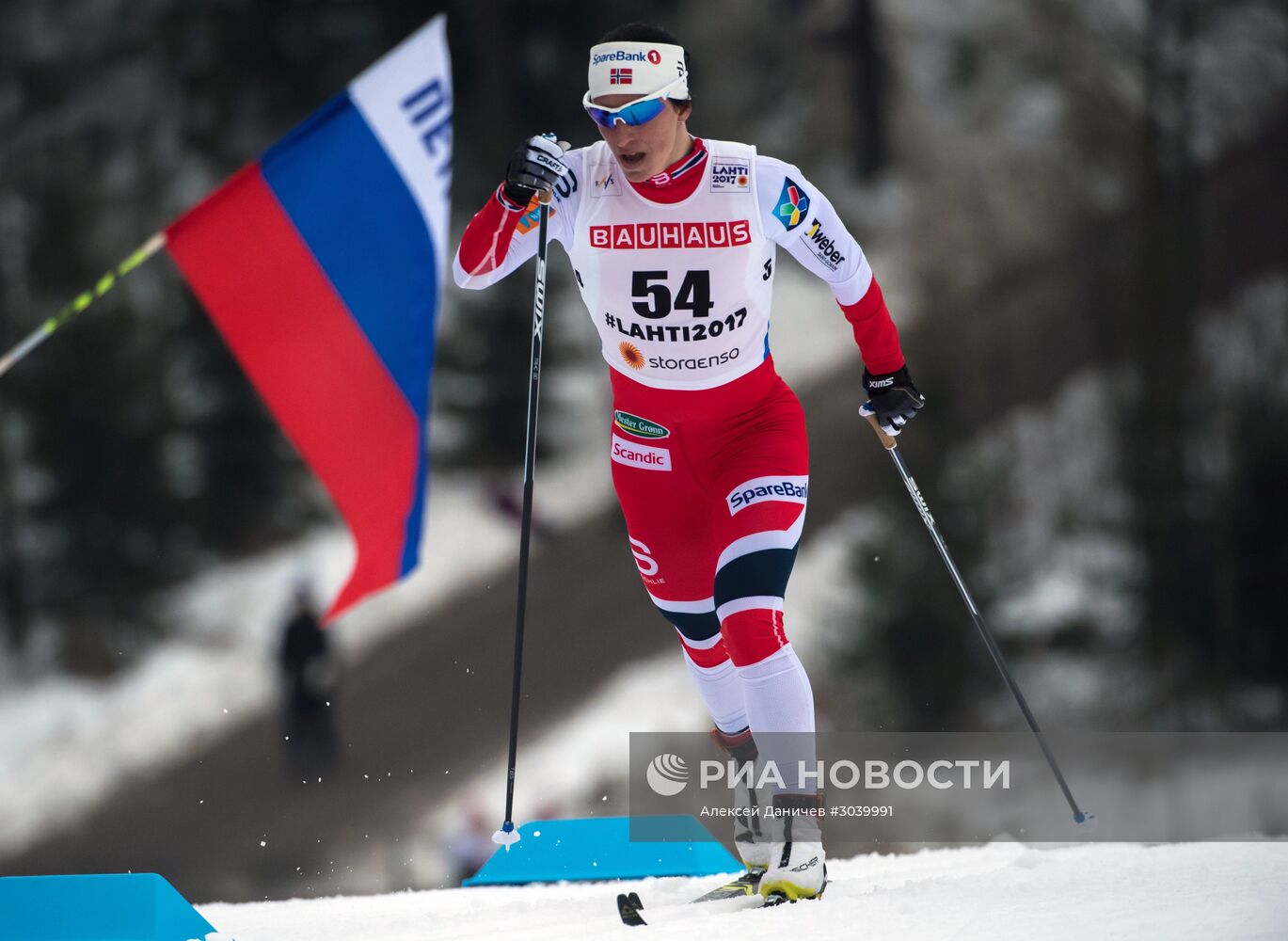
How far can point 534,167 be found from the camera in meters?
3.47

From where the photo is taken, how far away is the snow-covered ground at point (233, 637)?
12594 mm

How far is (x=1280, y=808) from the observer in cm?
700

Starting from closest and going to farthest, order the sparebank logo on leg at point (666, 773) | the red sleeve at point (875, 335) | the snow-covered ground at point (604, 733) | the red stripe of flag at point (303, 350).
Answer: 1. the red sleeve at point (875, 335)
2. the sparebank logo on leg at point (666, 773)
3. the red stripe of flag at point (303, 350)
4. the snow-covered ground at point (604, 733)

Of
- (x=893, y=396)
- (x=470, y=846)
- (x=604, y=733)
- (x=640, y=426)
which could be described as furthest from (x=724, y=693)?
(x=604, y=733)

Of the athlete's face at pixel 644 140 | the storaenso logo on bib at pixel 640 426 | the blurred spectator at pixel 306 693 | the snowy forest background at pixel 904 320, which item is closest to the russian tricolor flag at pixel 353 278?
the storaenso logo on bib at pixel 640 426

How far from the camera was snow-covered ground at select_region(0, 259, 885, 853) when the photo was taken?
12594 millimetres

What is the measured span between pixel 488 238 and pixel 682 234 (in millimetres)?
518

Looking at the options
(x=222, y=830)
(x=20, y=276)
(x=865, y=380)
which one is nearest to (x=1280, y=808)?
(x=865, y=380)

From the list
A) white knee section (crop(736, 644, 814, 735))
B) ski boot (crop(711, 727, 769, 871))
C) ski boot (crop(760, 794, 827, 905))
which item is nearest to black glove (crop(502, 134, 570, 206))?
white knee section (crop(736, 644, 814, 735))

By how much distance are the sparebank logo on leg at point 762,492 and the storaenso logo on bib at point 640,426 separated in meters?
0.26

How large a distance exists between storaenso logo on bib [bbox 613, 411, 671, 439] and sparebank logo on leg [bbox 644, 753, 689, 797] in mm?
858

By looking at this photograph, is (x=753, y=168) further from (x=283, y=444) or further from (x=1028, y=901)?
(x=283, y=444)

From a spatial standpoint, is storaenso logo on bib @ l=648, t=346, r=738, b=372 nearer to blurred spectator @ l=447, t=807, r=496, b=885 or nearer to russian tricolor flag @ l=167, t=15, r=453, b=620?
russian tricolor flag @ l=167, t=15, r=453, b=620

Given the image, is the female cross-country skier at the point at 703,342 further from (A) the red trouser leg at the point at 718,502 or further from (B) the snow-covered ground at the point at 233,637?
(B) the snow-covered ground at the point at 233,637
